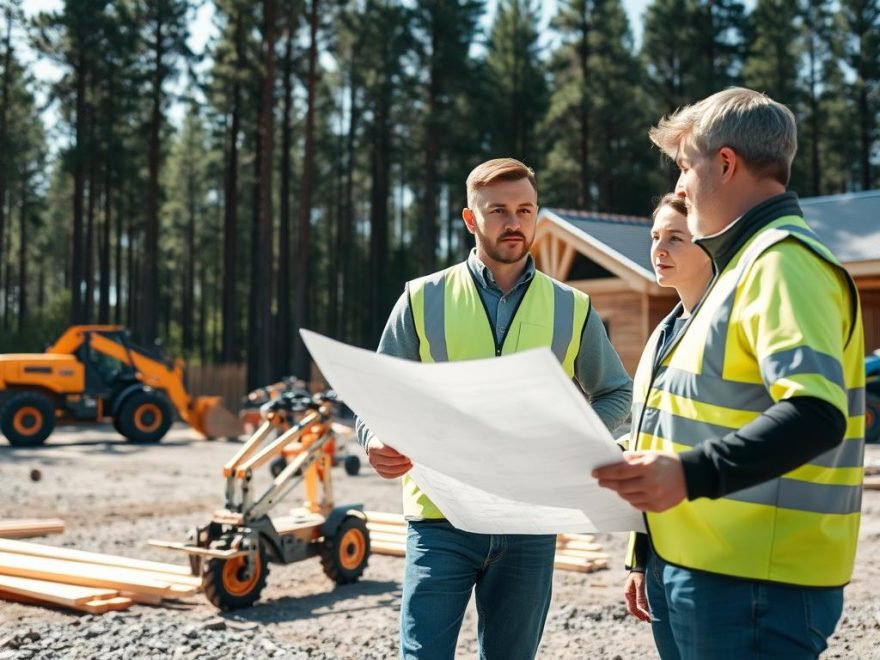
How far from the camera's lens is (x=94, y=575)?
6805mm

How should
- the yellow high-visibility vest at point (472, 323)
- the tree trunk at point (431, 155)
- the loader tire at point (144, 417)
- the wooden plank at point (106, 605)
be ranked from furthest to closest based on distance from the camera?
the tree trunk at point (431, 155) < the loader tire at point (144, 417) < the wooden plank at point (106, 605) < the yellow high-visibility vest at point (472, 323)

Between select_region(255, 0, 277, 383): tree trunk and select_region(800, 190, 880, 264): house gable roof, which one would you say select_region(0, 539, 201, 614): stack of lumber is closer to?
select_region(800, 190, 880, 264): house gable roof

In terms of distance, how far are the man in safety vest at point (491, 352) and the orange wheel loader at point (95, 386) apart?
18674 mm

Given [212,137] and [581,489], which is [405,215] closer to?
[212,137]

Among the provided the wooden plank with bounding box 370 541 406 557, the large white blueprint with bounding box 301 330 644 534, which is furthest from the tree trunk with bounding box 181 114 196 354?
the large white blueprint with bounding box 301 330 644 534

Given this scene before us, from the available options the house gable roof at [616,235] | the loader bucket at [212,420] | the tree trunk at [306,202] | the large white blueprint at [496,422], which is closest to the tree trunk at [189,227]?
the tree trunk at [306,202]

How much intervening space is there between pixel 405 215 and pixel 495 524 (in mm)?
58471

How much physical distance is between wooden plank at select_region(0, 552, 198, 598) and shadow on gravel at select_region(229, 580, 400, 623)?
16.6 inches

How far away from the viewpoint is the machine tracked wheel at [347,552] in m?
7.66

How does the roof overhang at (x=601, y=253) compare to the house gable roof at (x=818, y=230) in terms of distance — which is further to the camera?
the roof overhang at (x=601, y=253)

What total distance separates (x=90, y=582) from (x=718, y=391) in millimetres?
5767

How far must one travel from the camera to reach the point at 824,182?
45188 millimetres

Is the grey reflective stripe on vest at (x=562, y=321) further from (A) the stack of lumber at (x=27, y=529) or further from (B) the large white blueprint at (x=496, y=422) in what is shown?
(A) the stack of lumber at (x=27, y=529)

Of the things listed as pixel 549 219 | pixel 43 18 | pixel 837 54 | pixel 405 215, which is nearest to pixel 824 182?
pixel 837 54
